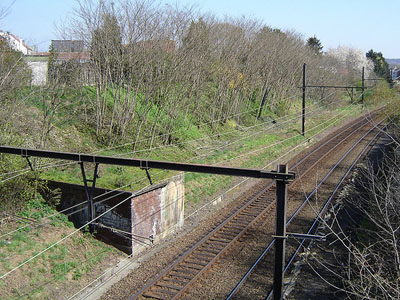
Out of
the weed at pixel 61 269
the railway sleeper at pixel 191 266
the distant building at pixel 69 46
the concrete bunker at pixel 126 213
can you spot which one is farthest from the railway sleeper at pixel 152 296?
the distant building at pixel 69 46

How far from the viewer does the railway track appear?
9383mm

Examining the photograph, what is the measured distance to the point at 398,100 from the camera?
24.5 m

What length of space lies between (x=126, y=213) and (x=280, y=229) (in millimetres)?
6253

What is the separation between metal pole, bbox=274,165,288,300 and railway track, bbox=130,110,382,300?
319cm

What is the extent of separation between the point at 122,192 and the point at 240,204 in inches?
241

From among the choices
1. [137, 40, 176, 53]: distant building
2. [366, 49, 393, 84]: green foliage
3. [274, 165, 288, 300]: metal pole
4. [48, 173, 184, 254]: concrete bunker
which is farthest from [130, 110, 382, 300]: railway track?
[366, 49, 393, 84]: green foliage

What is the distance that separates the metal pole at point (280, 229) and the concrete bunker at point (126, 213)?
5.81 meters

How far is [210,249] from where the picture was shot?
38.1 ft

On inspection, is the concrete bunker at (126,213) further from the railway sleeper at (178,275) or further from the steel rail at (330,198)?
the steel rail at (330,198)

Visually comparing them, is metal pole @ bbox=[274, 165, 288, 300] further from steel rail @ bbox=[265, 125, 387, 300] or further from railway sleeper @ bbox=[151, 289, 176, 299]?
railway sleeper @ bbox=[151, 289, 176, 299]

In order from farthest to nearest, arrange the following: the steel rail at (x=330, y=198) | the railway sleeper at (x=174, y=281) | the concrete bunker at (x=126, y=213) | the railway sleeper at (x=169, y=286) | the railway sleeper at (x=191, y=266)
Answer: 1. the concrete bunker at (x=126, y=213)
2. the steel rail at (x=330, y=198)
3. the railway sleeper at (x=191, y=266)
4. the railway sleeper at (x=174, y=281)
5. the railway sleeper at (x=169, y=286)

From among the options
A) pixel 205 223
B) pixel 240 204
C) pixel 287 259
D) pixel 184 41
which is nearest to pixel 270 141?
pixel 184 41

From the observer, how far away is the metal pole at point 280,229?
20.7 feet

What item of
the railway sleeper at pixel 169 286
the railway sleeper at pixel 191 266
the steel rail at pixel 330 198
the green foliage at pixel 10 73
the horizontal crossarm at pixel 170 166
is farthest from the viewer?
the green foliage at pixel 10 73
